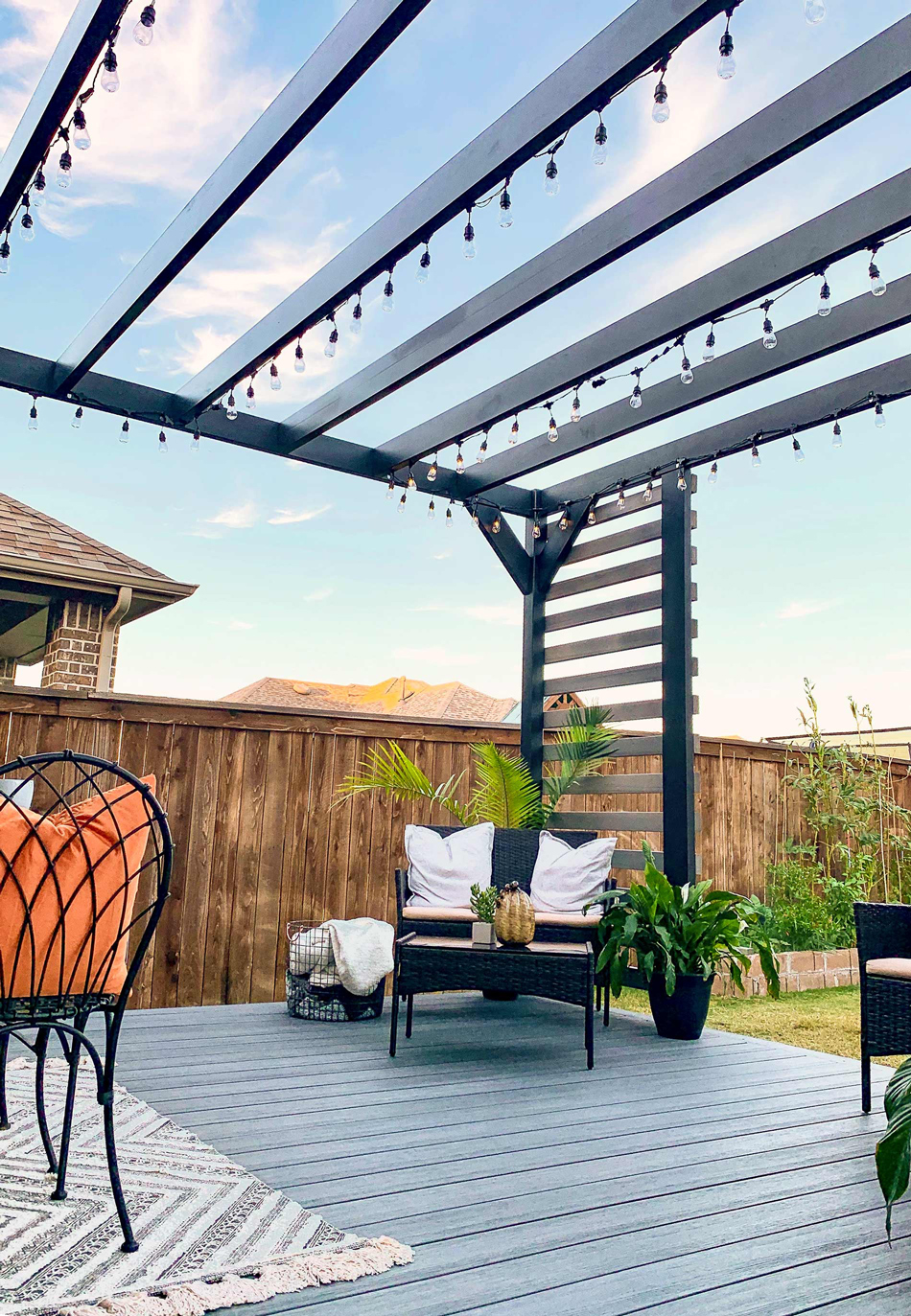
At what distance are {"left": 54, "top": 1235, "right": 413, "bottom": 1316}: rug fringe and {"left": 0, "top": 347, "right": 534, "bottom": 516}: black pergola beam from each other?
3407 millimetres

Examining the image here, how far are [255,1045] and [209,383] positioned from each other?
2749 millimetres

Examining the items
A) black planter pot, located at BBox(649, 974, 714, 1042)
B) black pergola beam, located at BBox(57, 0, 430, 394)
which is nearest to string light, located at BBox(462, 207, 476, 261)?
black pergola beam, located at BBox(57, 0, 430, 394)

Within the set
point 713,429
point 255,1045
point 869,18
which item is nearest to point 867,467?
point 713,429

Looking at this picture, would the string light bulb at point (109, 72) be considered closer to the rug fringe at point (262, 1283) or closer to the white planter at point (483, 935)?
the rug fringe at point (262, 1283)

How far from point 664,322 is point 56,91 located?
7.07 feet

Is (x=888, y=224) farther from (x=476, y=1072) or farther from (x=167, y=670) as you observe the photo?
(x=167, y=670)

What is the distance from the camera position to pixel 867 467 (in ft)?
26.5

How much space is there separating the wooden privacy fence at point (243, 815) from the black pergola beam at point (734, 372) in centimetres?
171

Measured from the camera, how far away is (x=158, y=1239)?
6.47 ft

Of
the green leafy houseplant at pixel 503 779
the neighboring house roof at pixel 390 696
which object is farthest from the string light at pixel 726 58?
the neighboring house roof at pixel 390 696

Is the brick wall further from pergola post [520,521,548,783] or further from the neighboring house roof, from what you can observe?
the neighboring house roof

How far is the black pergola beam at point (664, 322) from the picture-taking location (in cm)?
307

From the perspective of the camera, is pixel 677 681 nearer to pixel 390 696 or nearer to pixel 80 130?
pixel 80 130

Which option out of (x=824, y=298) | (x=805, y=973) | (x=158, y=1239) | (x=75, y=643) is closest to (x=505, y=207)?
(x=824, y=298)
